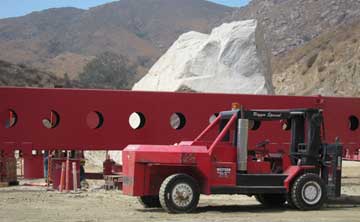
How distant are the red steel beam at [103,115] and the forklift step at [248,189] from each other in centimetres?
479

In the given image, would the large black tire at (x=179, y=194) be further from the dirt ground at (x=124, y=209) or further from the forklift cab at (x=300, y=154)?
the forklift cab at (x=300, y=154)

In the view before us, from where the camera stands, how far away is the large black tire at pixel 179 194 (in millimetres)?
13891

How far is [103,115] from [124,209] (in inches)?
242

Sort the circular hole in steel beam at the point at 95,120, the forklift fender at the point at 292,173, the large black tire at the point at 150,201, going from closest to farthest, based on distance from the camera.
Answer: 1. the forklift fender at the point at 292,173
2. the large black tire at the point at 150,201
3. the circular hole in steel beam at the point at 95,120

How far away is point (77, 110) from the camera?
2064cm

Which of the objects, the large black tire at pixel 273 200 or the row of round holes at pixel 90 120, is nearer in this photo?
the large black tire at pixel 273 200

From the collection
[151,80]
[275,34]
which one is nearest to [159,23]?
[275,34]

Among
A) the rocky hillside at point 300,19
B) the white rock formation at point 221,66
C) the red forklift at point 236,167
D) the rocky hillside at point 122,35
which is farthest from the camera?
the rocky hillside at point 300,19

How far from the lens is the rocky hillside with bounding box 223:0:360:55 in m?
111

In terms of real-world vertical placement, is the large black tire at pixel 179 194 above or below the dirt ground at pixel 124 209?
above

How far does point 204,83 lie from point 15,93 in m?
10.0

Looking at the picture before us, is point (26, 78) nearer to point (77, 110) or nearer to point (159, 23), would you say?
point (77, 110)

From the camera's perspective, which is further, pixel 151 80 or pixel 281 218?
pixel 151 80

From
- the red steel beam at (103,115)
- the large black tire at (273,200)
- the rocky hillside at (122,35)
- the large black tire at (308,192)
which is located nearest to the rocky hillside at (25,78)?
the rocky hillside at (122,35)
